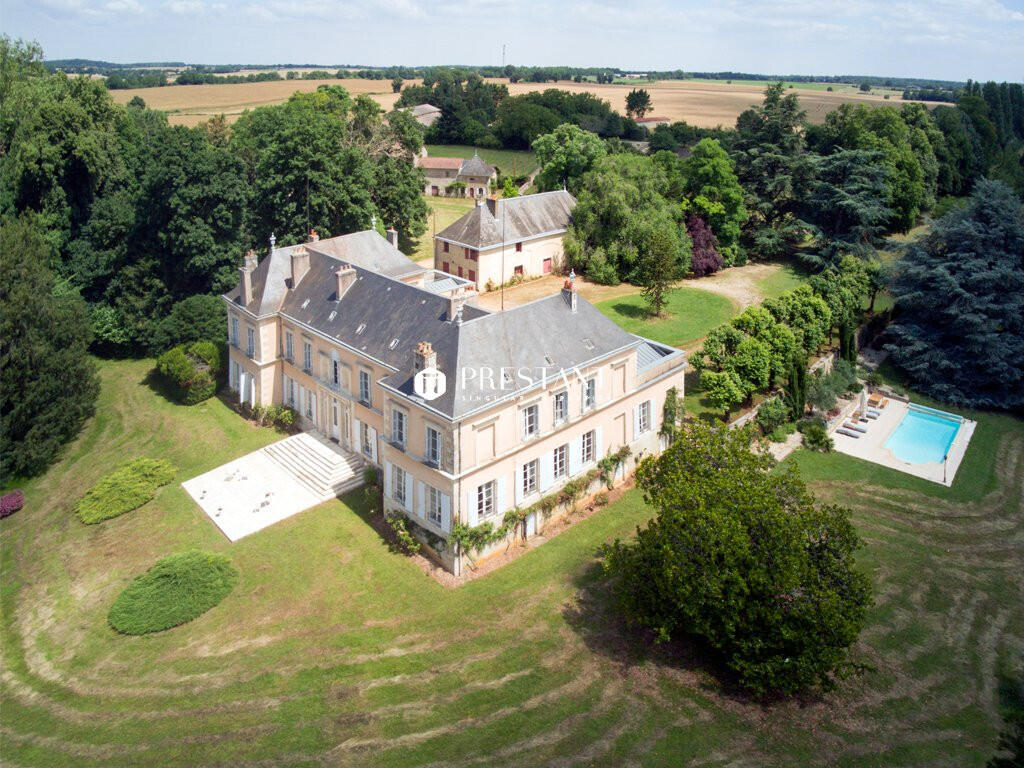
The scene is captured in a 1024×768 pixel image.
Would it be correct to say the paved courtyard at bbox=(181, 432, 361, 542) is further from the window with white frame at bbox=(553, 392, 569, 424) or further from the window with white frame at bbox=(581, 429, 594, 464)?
the window with white frame at bbox=(581, 429, 594, 464)

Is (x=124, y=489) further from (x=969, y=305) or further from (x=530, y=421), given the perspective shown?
(x=969, y=305)

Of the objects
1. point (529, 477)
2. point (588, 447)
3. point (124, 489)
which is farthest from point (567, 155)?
point (124, 489)

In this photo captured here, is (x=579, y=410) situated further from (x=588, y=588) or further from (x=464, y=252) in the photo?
(x=464, y=252)

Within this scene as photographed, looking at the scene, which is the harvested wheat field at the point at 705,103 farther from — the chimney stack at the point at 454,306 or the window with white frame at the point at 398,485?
the window with white frame at the point at 398,485

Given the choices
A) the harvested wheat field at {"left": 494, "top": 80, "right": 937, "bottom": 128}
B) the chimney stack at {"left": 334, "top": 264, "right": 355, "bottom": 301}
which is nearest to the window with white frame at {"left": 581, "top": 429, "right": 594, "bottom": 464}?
the chimney stack at {"left": 334, "top": 264, "right": 355, "bottom": 301}

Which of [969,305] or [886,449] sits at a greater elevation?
[969,305]

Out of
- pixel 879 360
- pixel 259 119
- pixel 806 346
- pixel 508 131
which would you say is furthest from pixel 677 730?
pixel 508 131
